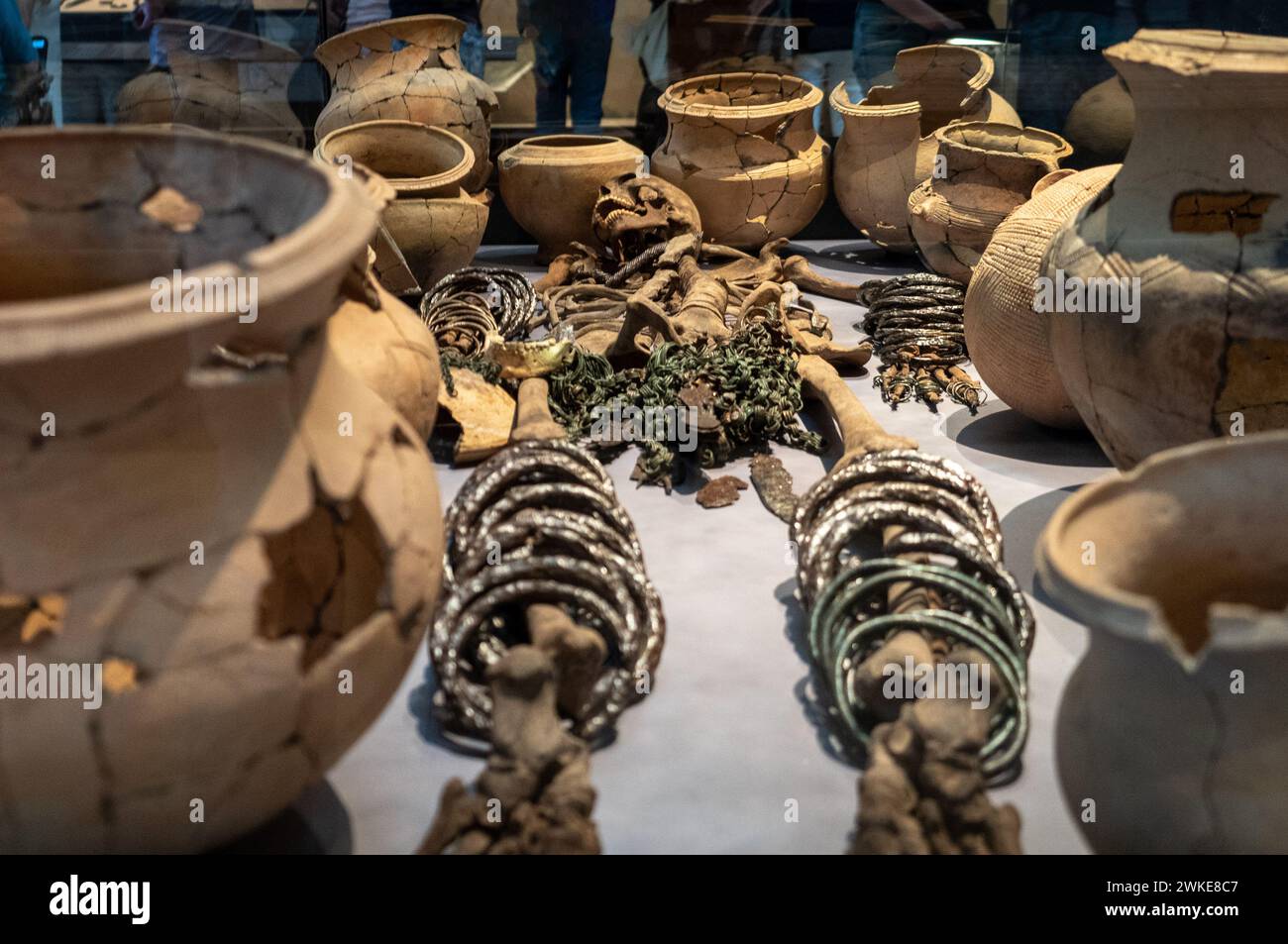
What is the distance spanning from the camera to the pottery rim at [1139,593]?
165 centimetres

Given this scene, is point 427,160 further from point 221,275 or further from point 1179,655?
point 1179,655

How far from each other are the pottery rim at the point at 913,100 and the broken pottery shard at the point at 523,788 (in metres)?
5.16

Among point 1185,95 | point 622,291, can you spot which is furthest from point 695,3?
point 1185,95

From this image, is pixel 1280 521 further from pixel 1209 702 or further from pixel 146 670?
pixel 146 670

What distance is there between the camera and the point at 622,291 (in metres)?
5.93

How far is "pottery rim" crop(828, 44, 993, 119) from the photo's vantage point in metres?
6.81

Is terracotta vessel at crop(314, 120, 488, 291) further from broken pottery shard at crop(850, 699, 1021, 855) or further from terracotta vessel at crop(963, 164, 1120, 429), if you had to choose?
broken pottery shard at crop(850, 699, 1021, 855)

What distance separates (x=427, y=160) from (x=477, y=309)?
109cm

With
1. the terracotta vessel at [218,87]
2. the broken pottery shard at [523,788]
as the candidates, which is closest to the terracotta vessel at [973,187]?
the terracotta vessel at [218,87]

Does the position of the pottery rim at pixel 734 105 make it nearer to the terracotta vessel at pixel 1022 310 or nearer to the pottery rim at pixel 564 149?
the pottery rim at pixel 564 149

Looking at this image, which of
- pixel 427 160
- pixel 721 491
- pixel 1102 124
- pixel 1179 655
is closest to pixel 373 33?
pixel 427 160

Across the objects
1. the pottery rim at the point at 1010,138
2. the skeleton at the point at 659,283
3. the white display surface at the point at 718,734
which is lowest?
the skeleton at the point at 659,283

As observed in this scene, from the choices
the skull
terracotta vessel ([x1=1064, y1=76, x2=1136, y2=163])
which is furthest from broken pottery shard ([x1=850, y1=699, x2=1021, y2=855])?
terracotta vessel ([x1=1064, y1=76, x2=1136, y2=163])
